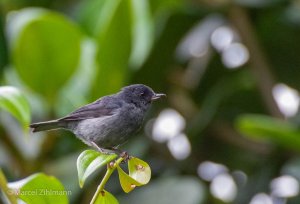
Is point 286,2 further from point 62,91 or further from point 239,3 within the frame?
point 62,91

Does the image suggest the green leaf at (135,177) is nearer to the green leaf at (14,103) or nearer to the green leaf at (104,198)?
the green leaf at (104,198)

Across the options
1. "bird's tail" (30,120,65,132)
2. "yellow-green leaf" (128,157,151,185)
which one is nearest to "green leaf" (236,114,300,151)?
"bird's tail" (30,120,65,132)

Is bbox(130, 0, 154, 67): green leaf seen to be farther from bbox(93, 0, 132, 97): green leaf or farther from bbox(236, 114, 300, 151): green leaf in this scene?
bbox(236, 114, 300, 151): green leaf

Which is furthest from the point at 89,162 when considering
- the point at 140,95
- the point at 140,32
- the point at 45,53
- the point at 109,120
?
the point at 140,32

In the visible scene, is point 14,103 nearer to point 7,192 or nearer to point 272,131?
point 7,192

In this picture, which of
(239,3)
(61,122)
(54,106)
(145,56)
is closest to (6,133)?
(54,106)

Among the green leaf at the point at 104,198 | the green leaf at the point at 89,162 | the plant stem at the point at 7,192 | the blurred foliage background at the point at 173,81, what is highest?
the green leaf at the point at 89,162

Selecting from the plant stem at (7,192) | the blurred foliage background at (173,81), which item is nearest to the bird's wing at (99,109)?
the blurred foliage background at (173,81)
